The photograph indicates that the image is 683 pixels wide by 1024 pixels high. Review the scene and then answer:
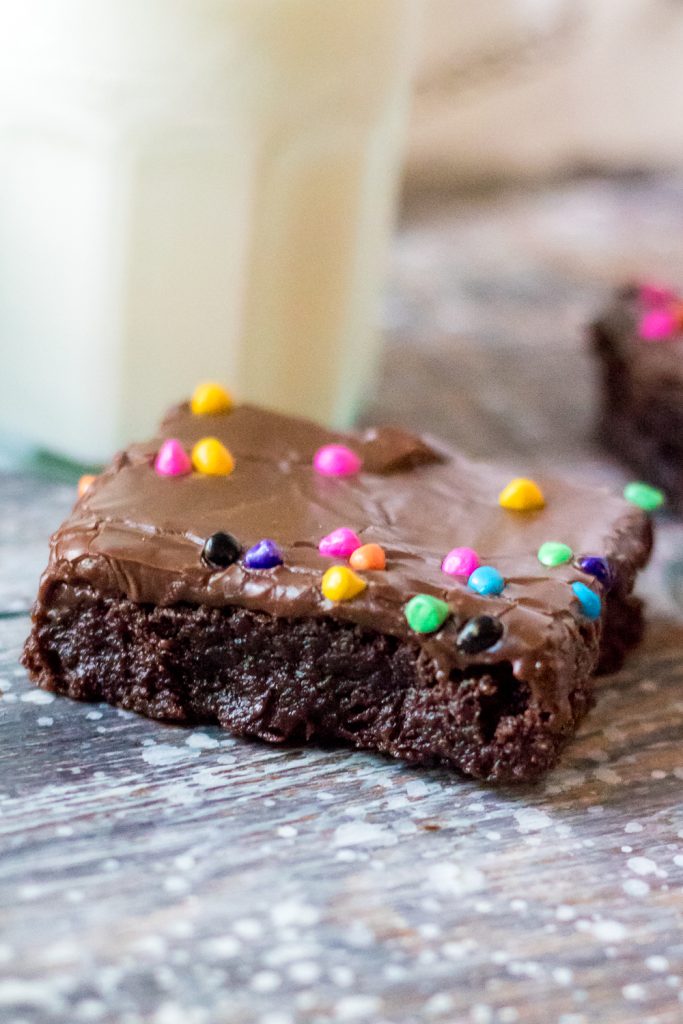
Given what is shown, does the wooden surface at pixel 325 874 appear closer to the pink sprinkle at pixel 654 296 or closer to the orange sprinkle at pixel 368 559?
the orange sprinkle at pixel 368 559

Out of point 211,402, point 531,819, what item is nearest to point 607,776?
point 531,819

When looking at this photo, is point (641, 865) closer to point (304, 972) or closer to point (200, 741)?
point (304, 972)

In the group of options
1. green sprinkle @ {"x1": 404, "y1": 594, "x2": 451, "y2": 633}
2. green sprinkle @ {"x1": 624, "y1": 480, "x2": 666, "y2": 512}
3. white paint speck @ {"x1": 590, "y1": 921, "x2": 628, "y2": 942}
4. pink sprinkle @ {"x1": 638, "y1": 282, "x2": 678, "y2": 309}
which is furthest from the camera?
pink sprinkle @ {"x1": 638, "y1": 282, "x2": 678, "y2": 309}

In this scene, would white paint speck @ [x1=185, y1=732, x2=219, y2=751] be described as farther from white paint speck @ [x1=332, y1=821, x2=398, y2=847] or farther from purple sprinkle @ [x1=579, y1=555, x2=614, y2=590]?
purple sprinkle @ [x1=579, y1=555, x2=614, y2=590]

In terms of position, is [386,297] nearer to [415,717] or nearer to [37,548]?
[37,548]

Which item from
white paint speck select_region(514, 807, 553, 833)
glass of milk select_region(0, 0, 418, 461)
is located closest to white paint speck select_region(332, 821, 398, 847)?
white paint speck select_region(514, 807, 553, 833)

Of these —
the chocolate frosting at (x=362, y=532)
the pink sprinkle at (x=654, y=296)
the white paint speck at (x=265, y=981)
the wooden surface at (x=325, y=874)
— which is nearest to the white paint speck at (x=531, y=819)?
the wooden surface at (x=325, y=874)
